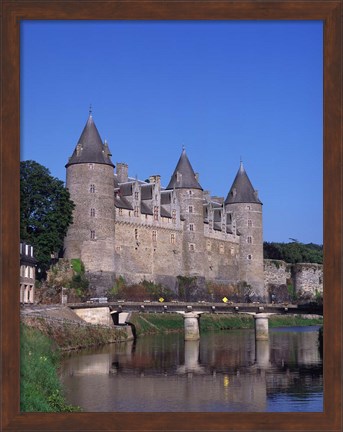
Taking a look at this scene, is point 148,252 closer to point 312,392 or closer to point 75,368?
point 75,368

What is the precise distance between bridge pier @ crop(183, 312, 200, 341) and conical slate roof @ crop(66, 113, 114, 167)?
46.3 feet

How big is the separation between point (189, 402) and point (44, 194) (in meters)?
29.1

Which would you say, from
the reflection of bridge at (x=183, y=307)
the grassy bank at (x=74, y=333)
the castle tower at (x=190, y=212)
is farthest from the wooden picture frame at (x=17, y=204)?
the castle tower at (x=190, y=212)

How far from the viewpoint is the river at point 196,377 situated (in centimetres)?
1487

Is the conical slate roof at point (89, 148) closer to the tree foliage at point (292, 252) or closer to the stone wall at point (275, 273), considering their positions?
the stone wall at point (275, 273)

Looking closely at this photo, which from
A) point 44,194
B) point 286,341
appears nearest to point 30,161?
point 44,194

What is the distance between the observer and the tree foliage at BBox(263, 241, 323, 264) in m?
73.2

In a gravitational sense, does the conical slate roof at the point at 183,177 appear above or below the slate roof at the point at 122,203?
above

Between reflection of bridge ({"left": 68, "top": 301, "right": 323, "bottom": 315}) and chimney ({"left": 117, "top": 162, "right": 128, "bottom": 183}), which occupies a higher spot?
chimney ({"left": 117, "top": 162, "right": 128, "bottom": 183})

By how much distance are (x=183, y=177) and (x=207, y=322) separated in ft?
47.8

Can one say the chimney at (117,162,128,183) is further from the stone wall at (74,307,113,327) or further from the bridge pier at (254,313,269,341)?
the bridge pier at (254,313,269,341)

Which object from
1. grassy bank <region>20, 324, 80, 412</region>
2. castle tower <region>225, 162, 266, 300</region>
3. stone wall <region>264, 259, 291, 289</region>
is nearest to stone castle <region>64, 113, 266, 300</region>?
castle tower <region>225, 162, 266, 300</region>

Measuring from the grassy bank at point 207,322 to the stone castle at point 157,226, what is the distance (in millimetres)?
4853

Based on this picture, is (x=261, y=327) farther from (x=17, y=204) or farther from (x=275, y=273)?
(x=17, y=204)
